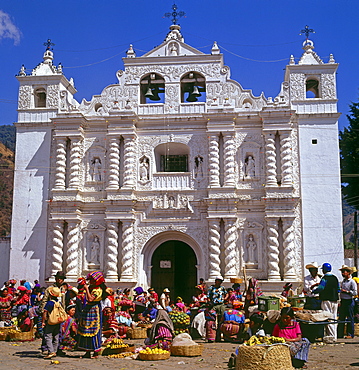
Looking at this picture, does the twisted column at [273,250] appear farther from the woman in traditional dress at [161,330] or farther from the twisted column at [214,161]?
the woman in traditional dress at [161,330]

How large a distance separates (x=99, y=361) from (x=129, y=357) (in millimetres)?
758

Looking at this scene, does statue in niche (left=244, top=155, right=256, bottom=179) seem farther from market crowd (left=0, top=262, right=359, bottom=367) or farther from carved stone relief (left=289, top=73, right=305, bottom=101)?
market crowd (left=0, top=262, right=359, bottom=367)

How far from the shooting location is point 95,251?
2225 centimetres

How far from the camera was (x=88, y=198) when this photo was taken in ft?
74.4

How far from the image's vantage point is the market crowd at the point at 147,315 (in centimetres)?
1133

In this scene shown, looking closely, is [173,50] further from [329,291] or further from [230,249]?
[329,291]

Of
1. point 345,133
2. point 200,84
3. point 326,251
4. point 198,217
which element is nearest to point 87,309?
point 198,217

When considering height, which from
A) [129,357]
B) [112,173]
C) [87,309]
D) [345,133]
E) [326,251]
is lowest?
[129,357]

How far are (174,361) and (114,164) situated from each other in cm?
1254

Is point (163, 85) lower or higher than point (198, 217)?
higher

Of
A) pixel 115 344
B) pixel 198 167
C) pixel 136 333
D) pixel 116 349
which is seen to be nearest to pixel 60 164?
pixel 198 167

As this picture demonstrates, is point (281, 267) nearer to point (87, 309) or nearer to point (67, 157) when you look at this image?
point (67, 157)

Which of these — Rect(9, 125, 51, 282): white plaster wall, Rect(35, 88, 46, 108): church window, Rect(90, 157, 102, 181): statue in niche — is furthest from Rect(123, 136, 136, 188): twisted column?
Rect(35, 88, 46, 108): church window

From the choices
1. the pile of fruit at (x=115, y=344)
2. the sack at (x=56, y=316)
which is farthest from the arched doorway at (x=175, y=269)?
the sack at (x=56, y=316)
